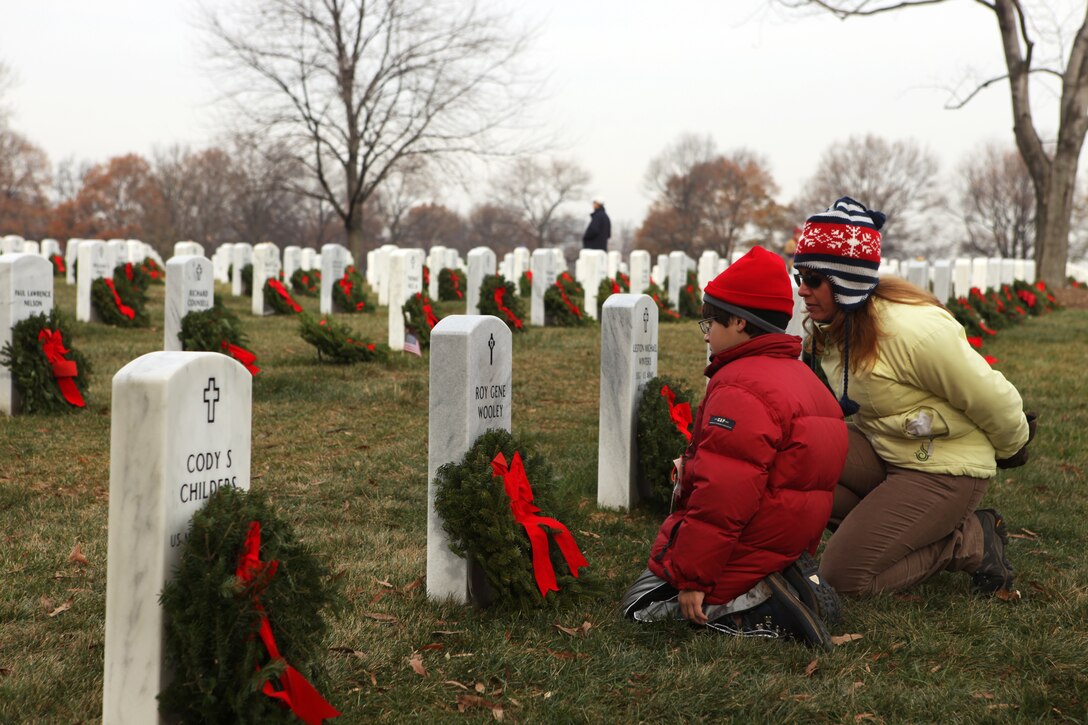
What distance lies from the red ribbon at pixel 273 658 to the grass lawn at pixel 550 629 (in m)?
0.31

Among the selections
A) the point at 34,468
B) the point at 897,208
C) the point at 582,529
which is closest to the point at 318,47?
the point at 34,468

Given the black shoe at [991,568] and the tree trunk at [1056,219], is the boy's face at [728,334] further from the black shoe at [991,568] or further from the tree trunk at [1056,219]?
the tree trunk at [1056,219]

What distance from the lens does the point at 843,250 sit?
404 centimetres

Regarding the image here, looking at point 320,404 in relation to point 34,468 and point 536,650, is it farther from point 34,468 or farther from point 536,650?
point 536,650

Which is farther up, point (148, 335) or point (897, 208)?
point (897, 208)

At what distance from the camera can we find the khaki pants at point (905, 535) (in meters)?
4.15

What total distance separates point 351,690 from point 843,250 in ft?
8.38

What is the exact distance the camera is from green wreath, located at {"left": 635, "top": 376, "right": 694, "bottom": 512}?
558 centimetres

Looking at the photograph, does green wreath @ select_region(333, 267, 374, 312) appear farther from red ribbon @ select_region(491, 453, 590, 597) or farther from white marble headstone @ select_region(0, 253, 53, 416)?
red ribbon @ select_region(491, 453, 590, 597)

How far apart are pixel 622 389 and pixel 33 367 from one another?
15.9ft

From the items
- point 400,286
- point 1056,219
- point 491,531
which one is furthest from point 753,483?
point 1056,219

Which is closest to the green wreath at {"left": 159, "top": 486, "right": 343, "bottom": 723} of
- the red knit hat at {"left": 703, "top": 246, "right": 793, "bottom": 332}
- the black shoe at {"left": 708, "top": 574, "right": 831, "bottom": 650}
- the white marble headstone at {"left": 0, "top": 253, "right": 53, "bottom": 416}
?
the black shoe at {"left": 708, "top": 574, "right": 831, "bottom": 650}

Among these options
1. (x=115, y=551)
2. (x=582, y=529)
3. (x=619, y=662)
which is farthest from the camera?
(x=582, y=529)

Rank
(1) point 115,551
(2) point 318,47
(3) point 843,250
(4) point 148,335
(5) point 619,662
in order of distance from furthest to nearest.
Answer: (2) point 318,47 → (4) point 148,335 → (3) point 843,250 → (5) point 619,662 → (1) point 115,551
